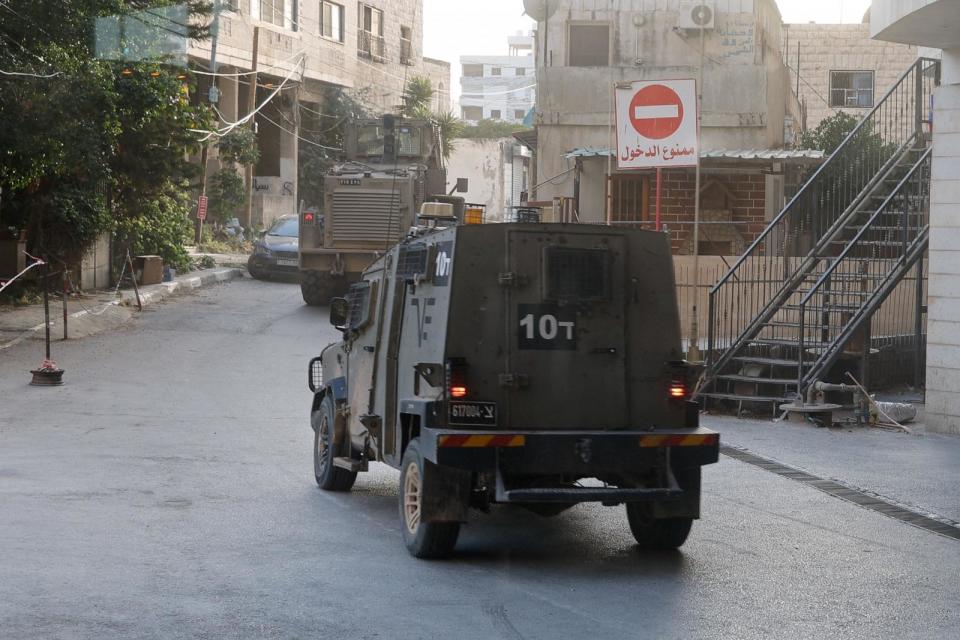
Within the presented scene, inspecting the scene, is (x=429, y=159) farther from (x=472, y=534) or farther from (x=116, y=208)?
(x=472, y=534)

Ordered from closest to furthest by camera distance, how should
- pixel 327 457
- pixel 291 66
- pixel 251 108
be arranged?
pixel 327 457
pixel 251 108
pixel 291 66

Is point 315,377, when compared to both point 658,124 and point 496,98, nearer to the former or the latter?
point 658,124

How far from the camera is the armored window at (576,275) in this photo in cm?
768

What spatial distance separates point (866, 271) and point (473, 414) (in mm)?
9941

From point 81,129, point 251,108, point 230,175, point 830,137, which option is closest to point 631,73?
point 830,137

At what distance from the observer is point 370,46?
5169 cm

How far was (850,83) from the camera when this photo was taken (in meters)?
44.4

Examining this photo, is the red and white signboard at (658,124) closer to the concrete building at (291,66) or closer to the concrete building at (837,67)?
the concrete building at (291,66)

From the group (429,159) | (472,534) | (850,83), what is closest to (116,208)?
(429,159)

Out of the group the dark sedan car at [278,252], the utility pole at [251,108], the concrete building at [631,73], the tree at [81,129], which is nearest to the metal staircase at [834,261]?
the concrete building at [631,73]

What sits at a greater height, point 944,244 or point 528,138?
point 528,138

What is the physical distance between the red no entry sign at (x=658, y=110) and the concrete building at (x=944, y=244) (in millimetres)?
2740

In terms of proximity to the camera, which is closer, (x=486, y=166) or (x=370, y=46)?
(x=370, y=46)

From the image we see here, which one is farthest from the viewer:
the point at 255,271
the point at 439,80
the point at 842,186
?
the point at 439,80
